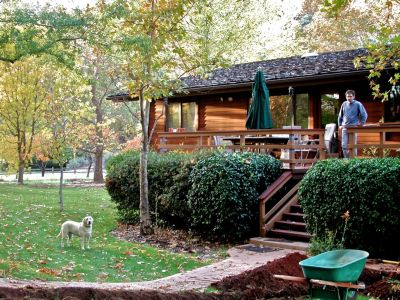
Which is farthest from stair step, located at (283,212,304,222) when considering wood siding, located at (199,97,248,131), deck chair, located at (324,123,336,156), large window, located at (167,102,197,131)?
large window, located at (167,102,197,131)

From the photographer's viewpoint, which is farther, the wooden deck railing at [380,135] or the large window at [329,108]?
the large window at [329,108]

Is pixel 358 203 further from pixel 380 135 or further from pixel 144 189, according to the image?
pixel 144 189

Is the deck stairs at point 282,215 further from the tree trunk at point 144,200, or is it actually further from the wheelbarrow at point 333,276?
the wheelbarrow at point 333,276

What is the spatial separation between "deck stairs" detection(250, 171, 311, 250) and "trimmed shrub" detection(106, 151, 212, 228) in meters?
1.95

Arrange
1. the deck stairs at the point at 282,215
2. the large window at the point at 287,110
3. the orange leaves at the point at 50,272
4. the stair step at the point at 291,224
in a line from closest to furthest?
the orange leaves at the point at 50,272
the deck stairs at the point at 282,215
the stair step at the point at 291,224
the large window at the point at 287,110

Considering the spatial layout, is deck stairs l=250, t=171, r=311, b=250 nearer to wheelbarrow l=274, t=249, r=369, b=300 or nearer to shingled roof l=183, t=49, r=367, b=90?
shingled roof l=183, t=49, r=367, b=90

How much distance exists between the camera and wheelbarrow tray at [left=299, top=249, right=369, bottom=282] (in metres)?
5.88

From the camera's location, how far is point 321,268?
19.3 ft

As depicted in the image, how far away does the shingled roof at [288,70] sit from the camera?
1652 cm

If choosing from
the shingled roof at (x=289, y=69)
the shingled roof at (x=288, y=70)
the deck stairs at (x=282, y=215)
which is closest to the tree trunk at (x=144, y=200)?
the deck stairs at (x=282, y=215)

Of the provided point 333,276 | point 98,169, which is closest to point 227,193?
point 333,276

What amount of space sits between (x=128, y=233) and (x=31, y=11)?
641cm

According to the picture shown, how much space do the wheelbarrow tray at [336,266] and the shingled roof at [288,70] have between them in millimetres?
9952

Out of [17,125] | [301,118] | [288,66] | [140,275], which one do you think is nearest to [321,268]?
[140,275]
